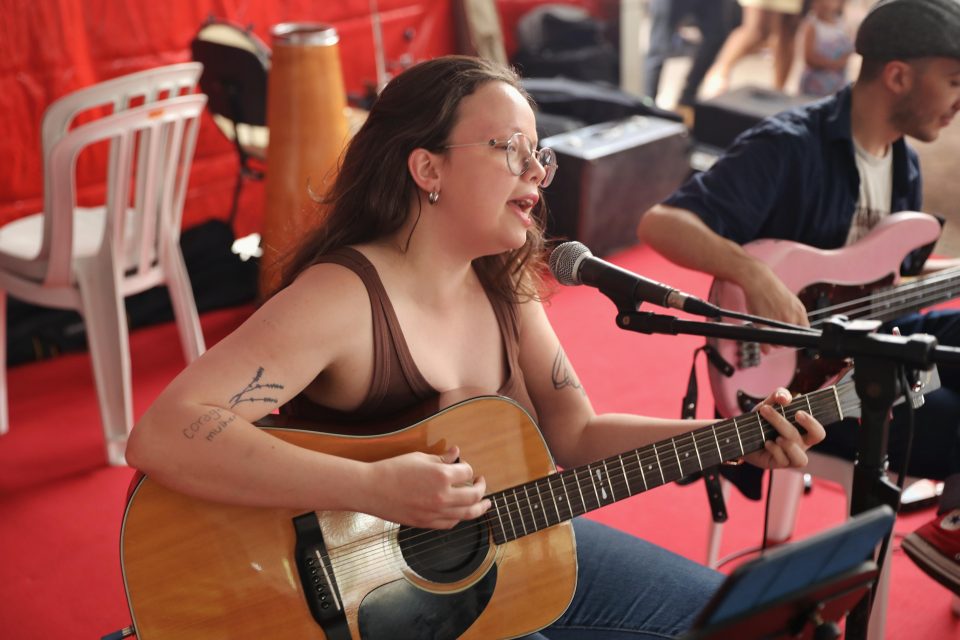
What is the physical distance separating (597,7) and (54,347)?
4113 millimetres

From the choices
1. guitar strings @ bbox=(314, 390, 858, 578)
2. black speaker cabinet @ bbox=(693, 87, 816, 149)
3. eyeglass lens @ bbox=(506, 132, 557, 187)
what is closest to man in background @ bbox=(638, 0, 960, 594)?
guitar strings @ bbox=(314, 390, 858, 578)

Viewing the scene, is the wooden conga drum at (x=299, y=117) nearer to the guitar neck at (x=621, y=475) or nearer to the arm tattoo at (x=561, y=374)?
the arm tattoo at (x=561, y=374)

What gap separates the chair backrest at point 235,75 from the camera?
3811mm

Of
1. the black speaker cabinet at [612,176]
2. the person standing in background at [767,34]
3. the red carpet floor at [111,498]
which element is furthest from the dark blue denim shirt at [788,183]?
the person standing in background at [767,34]

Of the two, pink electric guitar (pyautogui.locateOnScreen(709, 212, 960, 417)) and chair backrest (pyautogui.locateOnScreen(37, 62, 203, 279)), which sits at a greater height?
chair backrest (pyautogui.locateOnScreen(37, 62, 203, 279))

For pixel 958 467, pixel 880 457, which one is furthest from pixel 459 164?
pixel 958 467

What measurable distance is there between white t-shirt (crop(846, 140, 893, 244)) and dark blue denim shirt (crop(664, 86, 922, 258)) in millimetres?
26

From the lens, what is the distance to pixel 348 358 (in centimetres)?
161

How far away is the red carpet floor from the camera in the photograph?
244 centimetres

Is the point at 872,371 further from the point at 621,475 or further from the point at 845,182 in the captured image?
the point at 845,182

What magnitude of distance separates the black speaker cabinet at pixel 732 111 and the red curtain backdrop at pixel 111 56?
185cm

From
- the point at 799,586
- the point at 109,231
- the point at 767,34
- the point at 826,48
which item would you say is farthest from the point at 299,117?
the point at 767,34

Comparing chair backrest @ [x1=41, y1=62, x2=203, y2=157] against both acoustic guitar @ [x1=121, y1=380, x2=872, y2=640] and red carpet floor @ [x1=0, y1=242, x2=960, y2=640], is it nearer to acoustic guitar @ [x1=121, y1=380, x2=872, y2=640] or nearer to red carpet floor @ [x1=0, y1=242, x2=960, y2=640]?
red carpet floor @ [x1=0, y1=242, x2=960, y2=640]

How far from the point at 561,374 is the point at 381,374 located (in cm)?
42
